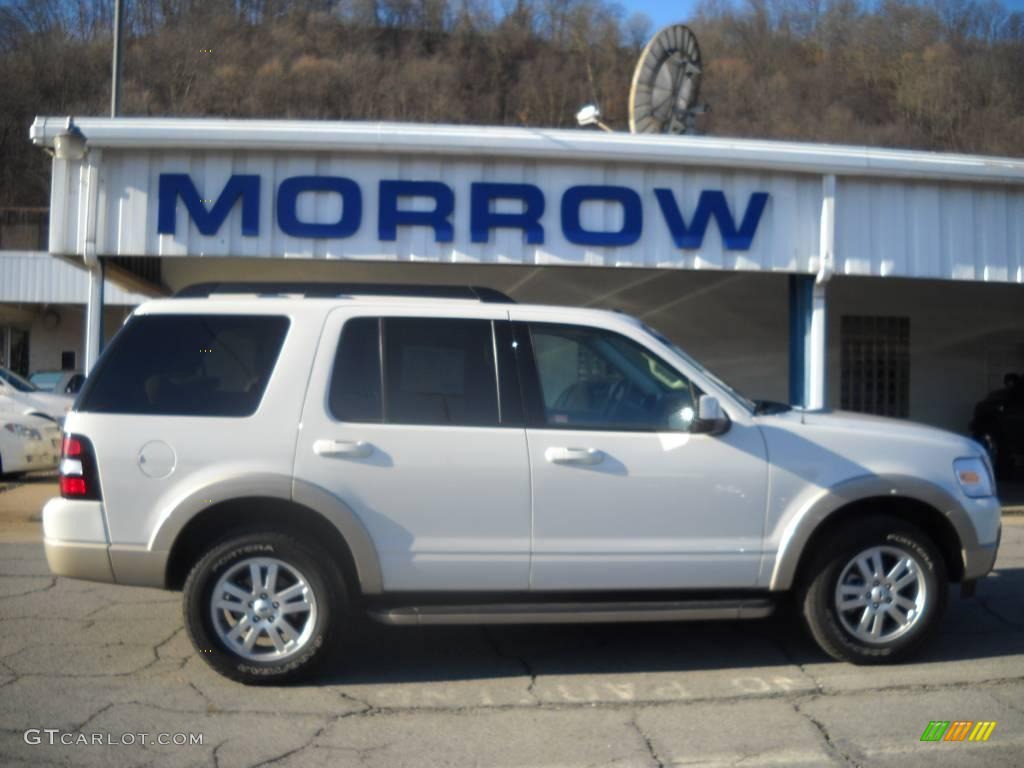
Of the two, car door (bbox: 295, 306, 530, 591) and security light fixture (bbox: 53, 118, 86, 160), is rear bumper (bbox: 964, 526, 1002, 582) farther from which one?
security light fixture (bbox: 53, 118, 86, 160)

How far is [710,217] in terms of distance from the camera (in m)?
10.9

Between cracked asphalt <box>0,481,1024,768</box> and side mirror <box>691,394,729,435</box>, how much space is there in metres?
1.37

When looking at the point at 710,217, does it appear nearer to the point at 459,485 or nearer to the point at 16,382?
the point at 459,485

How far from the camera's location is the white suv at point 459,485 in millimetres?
5219

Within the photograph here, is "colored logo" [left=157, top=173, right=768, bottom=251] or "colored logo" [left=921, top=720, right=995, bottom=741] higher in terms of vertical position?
"colored logo" [left=157, top=173, right=768, bottom=251]

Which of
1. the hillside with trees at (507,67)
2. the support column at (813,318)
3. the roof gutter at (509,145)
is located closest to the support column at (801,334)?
the support column at (813,318)

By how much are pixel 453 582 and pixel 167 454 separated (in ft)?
5.20

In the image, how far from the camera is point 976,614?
6.95 m

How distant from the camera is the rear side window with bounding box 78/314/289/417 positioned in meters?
5.31

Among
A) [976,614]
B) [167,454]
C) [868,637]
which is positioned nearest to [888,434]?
[868,637]

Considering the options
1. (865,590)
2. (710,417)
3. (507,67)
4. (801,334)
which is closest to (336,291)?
(710,417)

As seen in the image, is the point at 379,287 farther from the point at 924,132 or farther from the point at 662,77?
the point at 924,132

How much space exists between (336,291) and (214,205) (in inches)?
213

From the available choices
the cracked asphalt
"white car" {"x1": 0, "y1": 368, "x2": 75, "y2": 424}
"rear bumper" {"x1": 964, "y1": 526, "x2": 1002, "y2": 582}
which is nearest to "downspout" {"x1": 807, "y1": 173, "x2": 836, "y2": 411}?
the cracked asphalt
